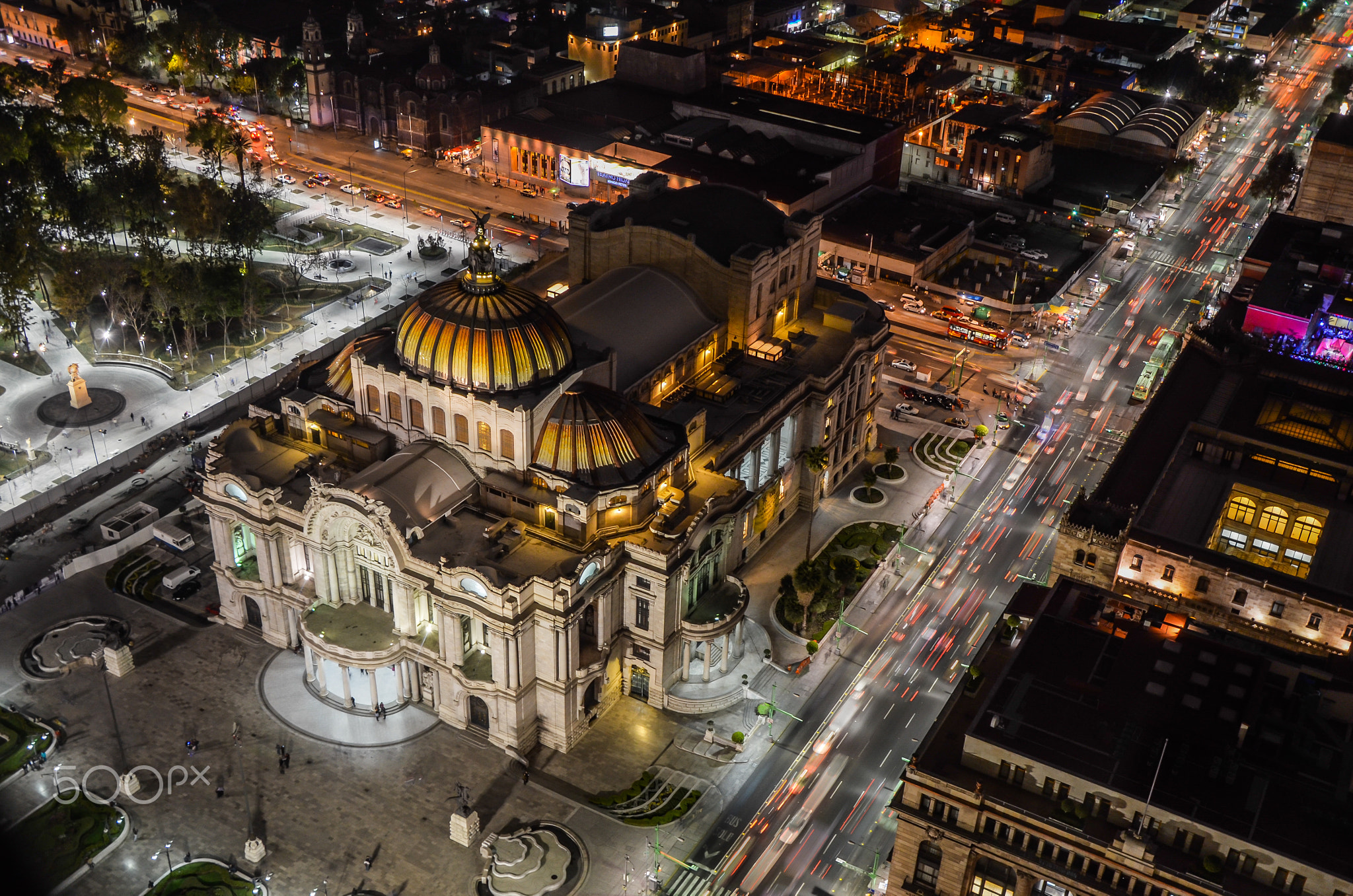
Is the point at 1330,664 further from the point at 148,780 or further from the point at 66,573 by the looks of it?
the point at 66,573

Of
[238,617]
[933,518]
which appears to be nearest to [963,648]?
[933,518]

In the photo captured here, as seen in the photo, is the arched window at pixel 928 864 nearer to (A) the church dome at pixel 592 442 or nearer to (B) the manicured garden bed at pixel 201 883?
(A) the church dome at pixel 592 442

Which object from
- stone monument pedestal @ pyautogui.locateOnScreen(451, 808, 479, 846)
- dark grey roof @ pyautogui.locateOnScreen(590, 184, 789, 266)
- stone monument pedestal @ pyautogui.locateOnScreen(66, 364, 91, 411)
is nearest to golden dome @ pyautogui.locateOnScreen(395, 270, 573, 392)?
dark grey roof @ pyautogui.locateOnScreen(590, 184, 789, 266)

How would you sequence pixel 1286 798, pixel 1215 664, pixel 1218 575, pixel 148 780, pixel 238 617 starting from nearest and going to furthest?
pixel 1286 798 → pixel 1215 664 → pixel 148 780 → pixel 1218 575 → pixel 238 617

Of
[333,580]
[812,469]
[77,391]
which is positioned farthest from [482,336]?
[77,391]

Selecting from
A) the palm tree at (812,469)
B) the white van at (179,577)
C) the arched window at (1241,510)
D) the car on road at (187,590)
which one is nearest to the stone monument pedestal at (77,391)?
the white van at (179,577)

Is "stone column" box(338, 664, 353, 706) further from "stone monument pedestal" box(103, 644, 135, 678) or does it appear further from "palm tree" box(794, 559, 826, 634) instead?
"palm tree" box(794, 559, 826, 634)

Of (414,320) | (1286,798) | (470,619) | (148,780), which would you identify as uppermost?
(414,320)
